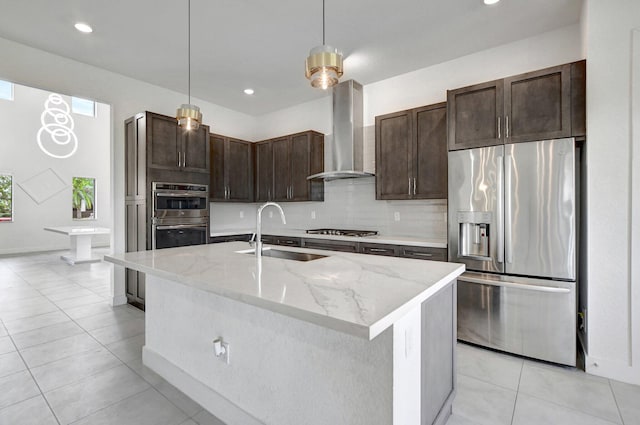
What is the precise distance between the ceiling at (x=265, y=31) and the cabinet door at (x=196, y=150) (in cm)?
72

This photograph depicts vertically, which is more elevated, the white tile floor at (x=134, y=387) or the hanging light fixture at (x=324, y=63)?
the hanging light fixture at (x=324, y=63)

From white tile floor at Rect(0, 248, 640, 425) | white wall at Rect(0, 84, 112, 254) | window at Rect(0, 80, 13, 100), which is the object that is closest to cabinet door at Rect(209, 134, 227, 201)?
white tile floor at Rect(0, 248, 640, 425)

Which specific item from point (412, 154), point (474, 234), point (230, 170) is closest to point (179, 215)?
point (230, 170)

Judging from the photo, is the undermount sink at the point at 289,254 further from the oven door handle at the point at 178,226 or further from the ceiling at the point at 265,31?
the ceiling at the point at 265,31

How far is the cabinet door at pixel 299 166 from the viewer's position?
4.57m

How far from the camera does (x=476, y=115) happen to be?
2.83 m

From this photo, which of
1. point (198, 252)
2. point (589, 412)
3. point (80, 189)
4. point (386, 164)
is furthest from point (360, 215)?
point (80, 189)

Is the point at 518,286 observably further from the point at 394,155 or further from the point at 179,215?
the point at 179,215

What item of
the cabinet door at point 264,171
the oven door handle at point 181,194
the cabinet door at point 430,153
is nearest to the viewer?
the cabinet door at point 430,153

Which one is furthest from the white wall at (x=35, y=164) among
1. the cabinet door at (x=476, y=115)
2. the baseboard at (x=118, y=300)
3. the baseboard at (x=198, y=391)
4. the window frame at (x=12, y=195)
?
the cabinet door at (x=476, y=115)

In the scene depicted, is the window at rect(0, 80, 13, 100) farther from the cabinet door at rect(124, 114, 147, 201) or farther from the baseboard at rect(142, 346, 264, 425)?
the baseboard at rect(142, 346, 264, 425)

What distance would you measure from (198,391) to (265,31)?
3.09 m

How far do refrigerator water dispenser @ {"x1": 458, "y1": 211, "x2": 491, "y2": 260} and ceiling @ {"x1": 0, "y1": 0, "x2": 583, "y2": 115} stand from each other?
180cm

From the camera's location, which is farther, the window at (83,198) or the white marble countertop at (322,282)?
the window at (83,198)
